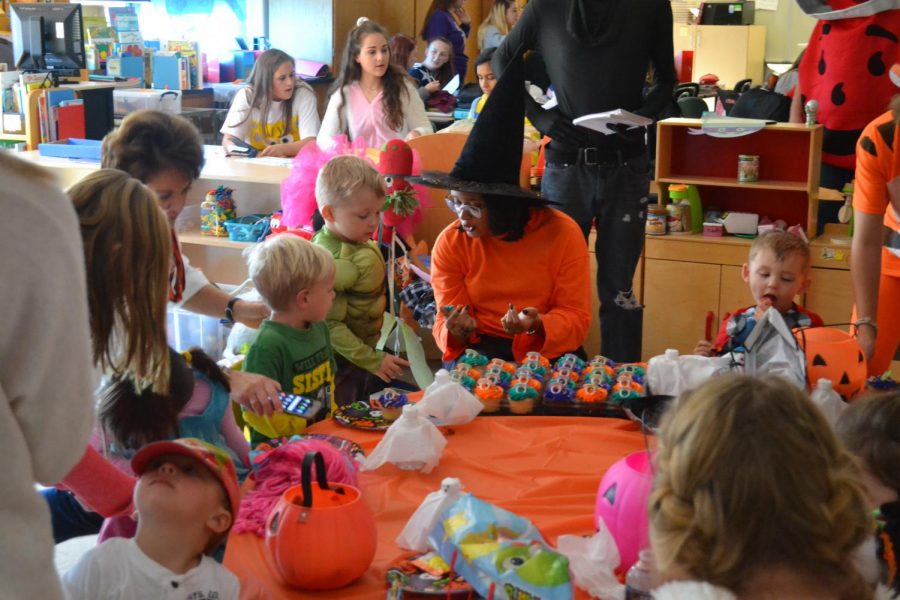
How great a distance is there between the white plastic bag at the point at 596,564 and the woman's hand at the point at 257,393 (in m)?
0.70

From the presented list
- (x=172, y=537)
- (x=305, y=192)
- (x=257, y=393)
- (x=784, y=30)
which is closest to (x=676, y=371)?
(x=257, y=393)

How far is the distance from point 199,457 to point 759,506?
83 cm

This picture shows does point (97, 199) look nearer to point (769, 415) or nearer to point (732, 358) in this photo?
point (769, 415)

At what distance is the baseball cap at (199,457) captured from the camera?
5.15 feet

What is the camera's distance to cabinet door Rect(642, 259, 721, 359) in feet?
13.9

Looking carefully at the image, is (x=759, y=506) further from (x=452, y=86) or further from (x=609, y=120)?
(x=452, y=86)

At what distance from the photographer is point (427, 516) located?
1604 millimetres

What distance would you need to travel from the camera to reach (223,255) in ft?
15.7

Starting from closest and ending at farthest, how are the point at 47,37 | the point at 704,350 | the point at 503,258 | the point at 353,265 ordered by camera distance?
the point at 704,350, the point at 503,258, the point at 353,265, the point at 47,37

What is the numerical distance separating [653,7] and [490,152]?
1.11 m

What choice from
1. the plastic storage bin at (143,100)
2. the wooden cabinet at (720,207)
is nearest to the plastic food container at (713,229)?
the wooden cabinet at (720,207)

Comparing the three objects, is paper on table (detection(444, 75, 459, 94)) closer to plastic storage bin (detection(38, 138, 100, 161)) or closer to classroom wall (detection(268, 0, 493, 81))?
classroom wall (detection(268, 0, 493, 81))

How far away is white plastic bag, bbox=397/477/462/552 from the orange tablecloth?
41 millimetres

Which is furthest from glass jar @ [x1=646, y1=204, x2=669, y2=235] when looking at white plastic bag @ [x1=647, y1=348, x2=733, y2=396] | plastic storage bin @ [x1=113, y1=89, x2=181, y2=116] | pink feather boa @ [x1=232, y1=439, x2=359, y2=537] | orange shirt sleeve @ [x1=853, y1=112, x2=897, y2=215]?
plastic storage bin @ [x1=113, y1=89, x2=181, y2=116]
